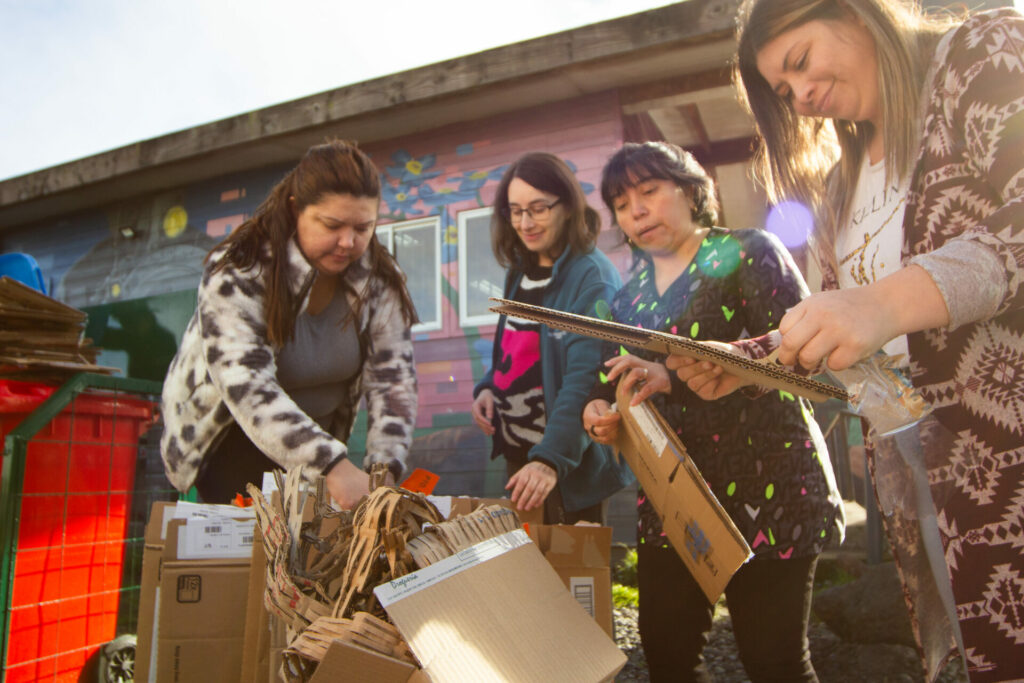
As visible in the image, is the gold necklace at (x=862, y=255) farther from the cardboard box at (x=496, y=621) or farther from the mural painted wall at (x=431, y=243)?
the mural painted wall at (x=431, y=243)

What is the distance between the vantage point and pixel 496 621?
952 mm

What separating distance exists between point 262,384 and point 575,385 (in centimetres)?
93

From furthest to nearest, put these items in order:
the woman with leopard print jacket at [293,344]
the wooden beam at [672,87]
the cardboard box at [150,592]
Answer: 1. the wooden beam at [672,87]
2. the woman with leopard print jacket at [293,344]
3. the cardboard box at [150,592]

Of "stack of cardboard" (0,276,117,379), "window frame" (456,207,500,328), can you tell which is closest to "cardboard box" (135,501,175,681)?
"stack of cardboard" (0,276,117,379)

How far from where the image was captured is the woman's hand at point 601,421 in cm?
152

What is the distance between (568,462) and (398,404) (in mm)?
671

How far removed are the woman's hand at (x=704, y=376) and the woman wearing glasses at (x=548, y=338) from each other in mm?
723

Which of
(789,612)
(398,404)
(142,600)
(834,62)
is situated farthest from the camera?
(398,404)

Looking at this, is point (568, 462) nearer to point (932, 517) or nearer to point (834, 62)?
point (932, 517)

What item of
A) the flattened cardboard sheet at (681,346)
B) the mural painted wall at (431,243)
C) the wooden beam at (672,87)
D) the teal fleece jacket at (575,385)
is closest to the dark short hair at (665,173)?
the teal fleece jacket at (575,385)

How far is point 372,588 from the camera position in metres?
0.97

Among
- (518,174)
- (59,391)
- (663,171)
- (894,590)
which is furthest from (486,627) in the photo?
(894,590)

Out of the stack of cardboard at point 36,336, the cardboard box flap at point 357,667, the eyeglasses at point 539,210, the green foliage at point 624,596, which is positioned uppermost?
the eyeglasses at point 539,210

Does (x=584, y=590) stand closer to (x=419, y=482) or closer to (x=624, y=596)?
(x=419, y=482)
